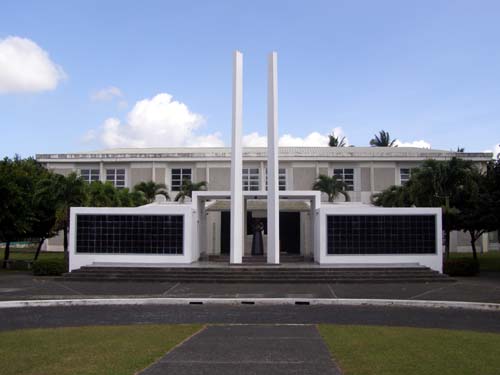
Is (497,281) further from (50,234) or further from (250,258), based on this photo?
(50,234)

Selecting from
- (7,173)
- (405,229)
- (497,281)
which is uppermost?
(7,173)

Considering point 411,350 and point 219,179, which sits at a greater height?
point 219,179

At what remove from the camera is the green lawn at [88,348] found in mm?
7355

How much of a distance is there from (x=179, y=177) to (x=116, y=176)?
5.28m

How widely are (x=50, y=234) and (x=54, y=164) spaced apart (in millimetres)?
17053

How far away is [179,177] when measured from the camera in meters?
44.3

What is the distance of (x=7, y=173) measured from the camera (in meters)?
26.1

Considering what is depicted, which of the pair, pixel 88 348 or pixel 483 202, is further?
pixel 483 202

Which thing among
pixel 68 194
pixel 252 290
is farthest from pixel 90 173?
pixel 252 290

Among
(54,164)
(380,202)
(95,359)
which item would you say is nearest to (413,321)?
(95,359)

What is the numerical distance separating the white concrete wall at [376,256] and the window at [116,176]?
25.8 meters

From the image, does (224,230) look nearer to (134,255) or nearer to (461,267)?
(134,255)

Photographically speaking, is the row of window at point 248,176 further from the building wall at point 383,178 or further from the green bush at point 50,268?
the green bush at point 50,268

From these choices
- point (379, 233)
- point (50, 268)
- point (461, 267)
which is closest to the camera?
point (50, 268)
